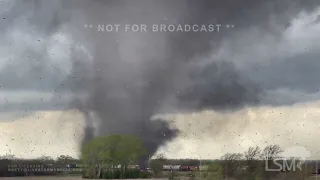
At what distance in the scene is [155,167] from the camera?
→ 134 m

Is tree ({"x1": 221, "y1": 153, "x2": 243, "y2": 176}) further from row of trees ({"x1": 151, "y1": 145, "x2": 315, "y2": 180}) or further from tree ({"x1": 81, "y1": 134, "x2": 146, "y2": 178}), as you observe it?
tree ({"x1": 81, "y1": 134, "x2": 146, "y2": 178})

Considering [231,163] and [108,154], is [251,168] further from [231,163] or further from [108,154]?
[108,154]

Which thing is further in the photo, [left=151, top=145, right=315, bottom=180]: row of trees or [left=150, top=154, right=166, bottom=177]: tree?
[left=150, top=154, right=166, bottom=177]: tree

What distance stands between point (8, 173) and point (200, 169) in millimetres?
48714

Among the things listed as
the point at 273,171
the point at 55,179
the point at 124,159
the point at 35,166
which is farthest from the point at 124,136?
the point at 273,171

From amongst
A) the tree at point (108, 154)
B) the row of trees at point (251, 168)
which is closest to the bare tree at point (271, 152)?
the row of trees at point (251, 168)

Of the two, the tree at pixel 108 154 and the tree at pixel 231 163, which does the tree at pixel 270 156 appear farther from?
the tree at pixel 108 154

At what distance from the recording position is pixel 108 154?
128 m

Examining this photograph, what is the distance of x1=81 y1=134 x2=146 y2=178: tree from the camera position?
128m

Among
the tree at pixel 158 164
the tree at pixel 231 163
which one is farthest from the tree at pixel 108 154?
the tree at pixel 231 163

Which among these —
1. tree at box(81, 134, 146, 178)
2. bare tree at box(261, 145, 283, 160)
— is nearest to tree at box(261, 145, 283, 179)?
bare tree at box(261, 145, 283, 160)

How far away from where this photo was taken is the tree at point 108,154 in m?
128

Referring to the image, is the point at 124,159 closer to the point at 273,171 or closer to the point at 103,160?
the point at 103,160

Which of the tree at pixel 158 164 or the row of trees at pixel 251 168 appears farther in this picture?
the tree at pixel 158 164
